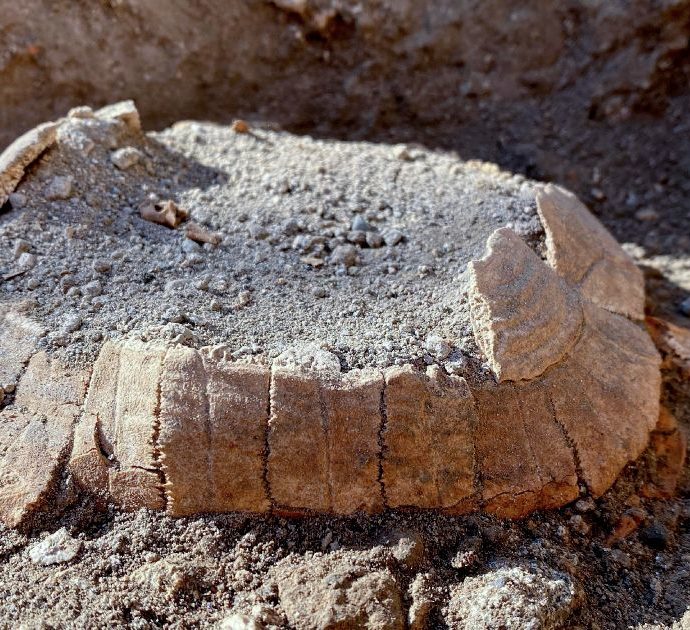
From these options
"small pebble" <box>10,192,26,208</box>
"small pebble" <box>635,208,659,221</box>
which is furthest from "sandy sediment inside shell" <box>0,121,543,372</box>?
"small pebble" <box>635,208,659,221</box>

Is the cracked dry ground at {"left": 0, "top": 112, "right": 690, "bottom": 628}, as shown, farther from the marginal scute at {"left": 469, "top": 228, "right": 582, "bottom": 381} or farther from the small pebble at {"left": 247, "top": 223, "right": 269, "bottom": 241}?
the small pebble at {"left": 247, "top": 223, "right": 269, "bottom": 241}

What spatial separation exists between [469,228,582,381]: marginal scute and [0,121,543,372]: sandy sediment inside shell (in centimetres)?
6

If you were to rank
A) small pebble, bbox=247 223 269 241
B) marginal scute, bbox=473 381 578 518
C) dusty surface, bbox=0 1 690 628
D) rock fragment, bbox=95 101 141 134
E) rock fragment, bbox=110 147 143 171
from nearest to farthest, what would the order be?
marginal scute, bbox=473 381 578 518 → small pebble, bbox=247 223 269 241 → rock fragment, bbox=110 147 143 171 → rock fragment, bbox=95 101 141 134 → dusty surface, bbox=0 1 690 628

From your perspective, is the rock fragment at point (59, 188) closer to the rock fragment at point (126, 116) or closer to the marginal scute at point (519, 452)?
the rock fragment at point (126, 116)

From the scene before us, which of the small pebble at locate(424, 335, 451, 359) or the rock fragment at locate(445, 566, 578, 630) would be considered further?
the small pebble at locate(424, 335, 451, 359)

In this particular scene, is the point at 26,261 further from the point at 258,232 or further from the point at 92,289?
the point at 258,232

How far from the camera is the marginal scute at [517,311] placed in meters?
1.68

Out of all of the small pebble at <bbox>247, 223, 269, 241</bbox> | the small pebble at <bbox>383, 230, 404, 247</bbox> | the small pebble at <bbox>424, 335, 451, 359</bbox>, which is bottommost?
the small pebble at <bbox>424, 335, 451, 359</bbox>

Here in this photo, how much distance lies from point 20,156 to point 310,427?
117 centimetres

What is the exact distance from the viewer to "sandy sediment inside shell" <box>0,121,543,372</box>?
5.54ft

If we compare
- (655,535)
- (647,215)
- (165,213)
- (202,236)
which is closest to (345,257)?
(202,236)

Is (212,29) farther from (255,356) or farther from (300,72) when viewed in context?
(255,356)

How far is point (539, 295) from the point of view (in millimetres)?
1780

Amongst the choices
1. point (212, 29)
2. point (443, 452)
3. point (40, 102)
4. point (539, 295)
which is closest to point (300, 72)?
point (212, 29)
